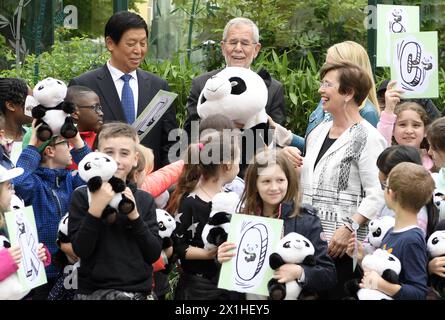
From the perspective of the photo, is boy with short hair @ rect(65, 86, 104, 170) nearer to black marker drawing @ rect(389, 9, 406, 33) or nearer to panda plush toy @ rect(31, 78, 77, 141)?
panda plush toy @ rect(31, 78, 77, 141)

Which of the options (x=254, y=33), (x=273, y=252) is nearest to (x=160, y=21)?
(x=254, y=33)

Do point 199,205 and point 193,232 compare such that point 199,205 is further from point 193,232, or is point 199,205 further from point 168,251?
point 168,251

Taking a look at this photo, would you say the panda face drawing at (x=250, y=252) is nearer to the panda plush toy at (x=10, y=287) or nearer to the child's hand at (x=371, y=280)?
the child's hand at (x=371, y=280)

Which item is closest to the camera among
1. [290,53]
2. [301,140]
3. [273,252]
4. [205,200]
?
[273,252]

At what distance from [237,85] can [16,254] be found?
6.01 feet

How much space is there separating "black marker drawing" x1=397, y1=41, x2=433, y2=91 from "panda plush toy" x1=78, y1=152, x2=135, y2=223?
2.70m

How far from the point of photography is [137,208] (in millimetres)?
5234

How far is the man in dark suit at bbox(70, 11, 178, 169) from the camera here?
6762 millimetres

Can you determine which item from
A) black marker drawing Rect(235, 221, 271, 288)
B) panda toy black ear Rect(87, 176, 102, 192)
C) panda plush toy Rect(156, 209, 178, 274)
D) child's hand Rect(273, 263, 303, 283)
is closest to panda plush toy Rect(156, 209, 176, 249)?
panda plush toy Rect(156, 209, 178, 274)

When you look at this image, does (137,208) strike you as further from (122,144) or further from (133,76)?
(133,76)

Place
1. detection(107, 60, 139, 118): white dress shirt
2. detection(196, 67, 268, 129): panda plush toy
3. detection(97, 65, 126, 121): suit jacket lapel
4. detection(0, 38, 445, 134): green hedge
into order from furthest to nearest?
detection(0, 38, 445, 134): green hedge
detection(107, 60, 139, 118): white dress shirt
detection(97, 65, 126, 121): suit jacket lapel
detection(196, 67, 268, 129): panda plush toy

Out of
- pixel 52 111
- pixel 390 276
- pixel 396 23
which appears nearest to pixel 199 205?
pixel 52 111

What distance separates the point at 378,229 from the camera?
17.5ft

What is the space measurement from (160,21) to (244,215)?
4625 millimetres
